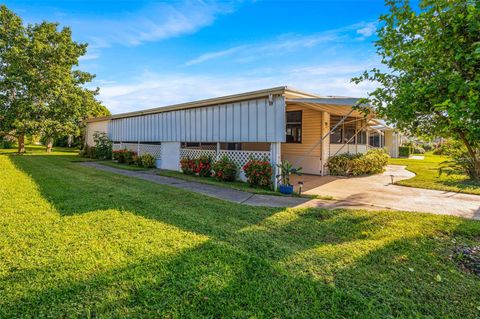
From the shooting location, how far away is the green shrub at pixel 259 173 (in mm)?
8523

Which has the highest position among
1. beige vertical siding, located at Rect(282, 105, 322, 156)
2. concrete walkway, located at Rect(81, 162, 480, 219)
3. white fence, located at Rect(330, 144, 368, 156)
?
beige vertical siding, located at Rect(282, 105, 322, 156)

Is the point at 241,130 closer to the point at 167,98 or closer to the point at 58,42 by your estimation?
the point at 167,98

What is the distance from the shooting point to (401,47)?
3.72 m

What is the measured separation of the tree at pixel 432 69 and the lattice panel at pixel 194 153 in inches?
319

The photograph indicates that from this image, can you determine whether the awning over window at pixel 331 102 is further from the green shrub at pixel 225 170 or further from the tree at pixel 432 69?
the green shrub at pixel 225 170

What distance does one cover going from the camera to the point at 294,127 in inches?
496

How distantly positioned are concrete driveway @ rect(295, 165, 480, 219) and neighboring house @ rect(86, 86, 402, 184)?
1.49 meters

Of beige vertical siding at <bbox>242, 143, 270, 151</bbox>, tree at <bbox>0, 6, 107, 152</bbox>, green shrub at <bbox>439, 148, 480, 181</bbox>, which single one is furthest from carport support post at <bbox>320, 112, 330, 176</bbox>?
tree at <bbox>0, 6, 107, 152</bbox>

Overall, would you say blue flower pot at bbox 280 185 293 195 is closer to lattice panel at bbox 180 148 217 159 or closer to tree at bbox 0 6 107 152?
lattice panel at bbox 180 148 217 159

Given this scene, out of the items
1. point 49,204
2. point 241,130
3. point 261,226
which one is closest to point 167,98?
point 241,130

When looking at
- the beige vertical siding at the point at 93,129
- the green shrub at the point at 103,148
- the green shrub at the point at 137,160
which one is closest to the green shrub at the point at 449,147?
the green shrub at the point at 137,160

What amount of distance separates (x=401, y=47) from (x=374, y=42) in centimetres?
48

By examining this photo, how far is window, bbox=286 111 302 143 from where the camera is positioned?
12389 millimetres

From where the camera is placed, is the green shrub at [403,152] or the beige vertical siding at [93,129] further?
the green shrub at [403,152]
